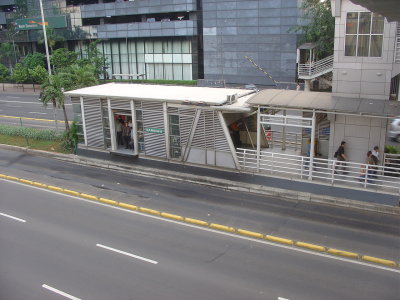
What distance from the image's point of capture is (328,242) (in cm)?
1282

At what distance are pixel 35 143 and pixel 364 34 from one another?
18298 millimetres

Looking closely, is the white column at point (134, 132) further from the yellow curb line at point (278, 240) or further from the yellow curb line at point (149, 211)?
the yellow curb line at point (278, 240)

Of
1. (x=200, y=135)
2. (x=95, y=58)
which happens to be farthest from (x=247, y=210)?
(x=95, y=58)

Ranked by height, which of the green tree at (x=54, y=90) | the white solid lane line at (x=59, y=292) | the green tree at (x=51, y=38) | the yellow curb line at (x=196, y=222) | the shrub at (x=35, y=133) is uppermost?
the green tree at (x=51, y=38)

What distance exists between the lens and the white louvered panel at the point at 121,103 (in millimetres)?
20344

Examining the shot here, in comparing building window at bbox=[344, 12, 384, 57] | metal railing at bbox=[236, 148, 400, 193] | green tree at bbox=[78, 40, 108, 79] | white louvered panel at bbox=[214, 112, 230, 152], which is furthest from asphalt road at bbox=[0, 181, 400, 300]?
green tree at bbox=[78, 40, 108, 79]

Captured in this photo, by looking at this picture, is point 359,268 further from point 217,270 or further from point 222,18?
point 222,18

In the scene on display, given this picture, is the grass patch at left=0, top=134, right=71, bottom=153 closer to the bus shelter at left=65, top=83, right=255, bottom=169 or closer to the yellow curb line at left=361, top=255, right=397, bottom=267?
the bus shelter at left=65, top=83, right=255, bottom=169

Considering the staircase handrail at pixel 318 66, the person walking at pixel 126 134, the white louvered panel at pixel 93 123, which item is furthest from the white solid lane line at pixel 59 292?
the staircase handrail at pixel 318 66

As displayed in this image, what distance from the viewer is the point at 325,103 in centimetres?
1670

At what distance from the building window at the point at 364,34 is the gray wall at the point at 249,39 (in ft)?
93.7

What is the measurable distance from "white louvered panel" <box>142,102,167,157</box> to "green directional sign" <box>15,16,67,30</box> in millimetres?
45278

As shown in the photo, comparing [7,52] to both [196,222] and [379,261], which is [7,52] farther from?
[379,261]

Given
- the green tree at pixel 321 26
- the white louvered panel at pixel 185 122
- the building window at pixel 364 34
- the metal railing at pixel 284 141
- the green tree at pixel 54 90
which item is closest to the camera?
the building window at pixel 364 34
